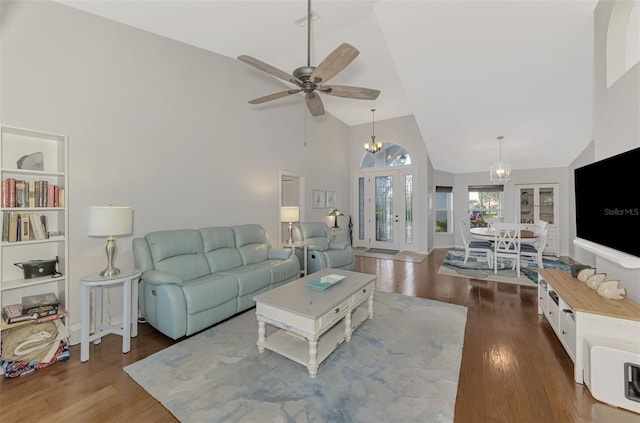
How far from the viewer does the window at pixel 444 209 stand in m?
7.66

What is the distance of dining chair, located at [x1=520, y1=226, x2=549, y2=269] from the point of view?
14.9ft

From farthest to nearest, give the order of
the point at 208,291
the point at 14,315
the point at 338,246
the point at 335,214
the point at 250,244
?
1. the point at 335,214
2. the point at 338,246
3. the point at 250,244
4. the point at 208,291
5. the point at 14,315

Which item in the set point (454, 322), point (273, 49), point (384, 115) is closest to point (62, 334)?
point (454, 322)

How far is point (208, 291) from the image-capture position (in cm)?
264

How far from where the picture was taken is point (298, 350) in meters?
2.15

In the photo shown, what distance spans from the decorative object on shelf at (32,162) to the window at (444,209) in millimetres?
8014

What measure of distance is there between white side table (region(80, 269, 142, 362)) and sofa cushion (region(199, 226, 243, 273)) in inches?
32.7

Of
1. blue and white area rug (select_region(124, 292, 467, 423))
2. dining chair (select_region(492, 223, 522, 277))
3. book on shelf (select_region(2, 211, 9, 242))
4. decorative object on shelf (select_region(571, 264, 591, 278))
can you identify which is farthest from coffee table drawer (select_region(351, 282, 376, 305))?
dining chair (select_region(492, 223, 522, 277))

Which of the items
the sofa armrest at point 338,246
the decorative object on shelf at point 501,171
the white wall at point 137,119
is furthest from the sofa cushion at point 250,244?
the decorative object on shelf at point 501,171

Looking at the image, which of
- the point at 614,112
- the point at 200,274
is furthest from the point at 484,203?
the point at 200,274

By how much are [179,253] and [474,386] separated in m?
3.11

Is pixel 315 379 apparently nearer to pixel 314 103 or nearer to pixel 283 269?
pixel 283 269

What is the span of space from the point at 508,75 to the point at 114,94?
16.4 feet

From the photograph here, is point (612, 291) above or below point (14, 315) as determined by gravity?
above
